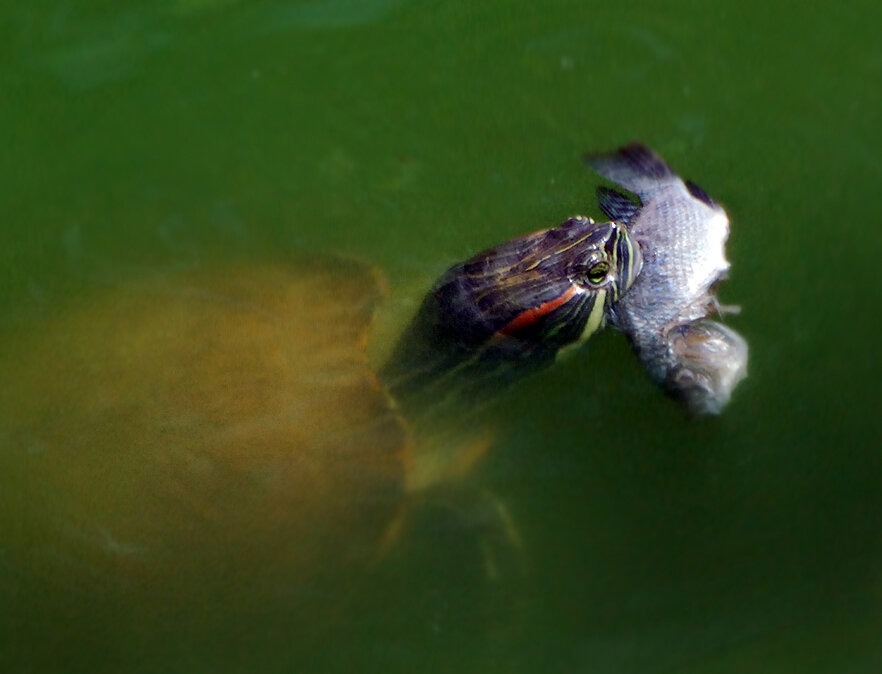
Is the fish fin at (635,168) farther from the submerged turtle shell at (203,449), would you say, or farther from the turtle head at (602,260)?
the submerged turtle shell at (203,449)

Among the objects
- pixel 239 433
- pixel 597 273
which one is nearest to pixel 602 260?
pixel 597 273

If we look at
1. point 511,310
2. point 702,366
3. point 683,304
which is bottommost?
point 702,366

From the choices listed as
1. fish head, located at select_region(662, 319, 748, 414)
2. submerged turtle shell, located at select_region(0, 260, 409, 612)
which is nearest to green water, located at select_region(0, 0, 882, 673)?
submerged turtle shell, located at select_region(0, 260, 409, 612)

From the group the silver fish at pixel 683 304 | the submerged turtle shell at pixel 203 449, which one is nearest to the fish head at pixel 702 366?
the silver fish at pixel 683 304

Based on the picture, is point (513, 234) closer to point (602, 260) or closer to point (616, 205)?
point (616, 205)

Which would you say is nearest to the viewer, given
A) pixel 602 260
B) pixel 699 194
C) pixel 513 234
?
pixel 602 260

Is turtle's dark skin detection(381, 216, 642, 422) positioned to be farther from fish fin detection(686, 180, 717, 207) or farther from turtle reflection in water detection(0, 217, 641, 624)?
fish fin detection(686, 180, 717, 207)

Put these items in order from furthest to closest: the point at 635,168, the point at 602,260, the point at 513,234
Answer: the point at 513,234 → the point at 635,168 → the point at 602,260

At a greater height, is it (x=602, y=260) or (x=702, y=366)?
(x=602, y=260)
